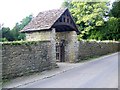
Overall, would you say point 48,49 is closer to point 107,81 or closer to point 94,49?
point 107,81

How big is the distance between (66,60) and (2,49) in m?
10.1

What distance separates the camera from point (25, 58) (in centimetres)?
1455

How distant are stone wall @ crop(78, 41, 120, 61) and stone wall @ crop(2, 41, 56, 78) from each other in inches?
246

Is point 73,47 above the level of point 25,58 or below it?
above

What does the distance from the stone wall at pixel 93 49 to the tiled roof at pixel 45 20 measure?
4.74 m

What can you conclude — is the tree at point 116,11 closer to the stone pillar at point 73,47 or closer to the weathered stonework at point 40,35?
the stone pillar at point 73,47

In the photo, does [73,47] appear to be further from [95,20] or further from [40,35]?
[95,20]

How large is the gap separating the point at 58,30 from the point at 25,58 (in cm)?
798

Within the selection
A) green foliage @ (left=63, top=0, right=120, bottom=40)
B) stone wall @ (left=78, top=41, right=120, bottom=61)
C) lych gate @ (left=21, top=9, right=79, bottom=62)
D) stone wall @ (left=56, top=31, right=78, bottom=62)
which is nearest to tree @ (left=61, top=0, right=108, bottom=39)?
green foliage @ (left=63, top=0, right=120, bottom=40)

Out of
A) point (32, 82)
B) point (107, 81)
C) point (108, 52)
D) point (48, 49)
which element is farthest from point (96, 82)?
point (108, 52)

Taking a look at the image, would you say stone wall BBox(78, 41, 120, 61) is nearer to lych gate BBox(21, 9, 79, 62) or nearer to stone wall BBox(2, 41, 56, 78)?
lych gate BBox(21, 9, 79, 62)

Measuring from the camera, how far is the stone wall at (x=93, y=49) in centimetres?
2316

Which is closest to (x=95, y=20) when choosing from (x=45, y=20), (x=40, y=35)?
(x=45, y=20)

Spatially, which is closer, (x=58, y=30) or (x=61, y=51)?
(x=58, y=30)
